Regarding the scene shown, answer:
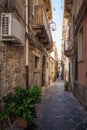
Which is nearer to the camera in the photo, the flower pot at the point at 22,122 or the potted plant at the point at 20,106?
the potted plant at the point at 20,106

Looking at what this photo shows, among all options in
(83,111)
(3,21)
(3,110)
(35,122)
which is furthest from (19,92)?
(83,111)

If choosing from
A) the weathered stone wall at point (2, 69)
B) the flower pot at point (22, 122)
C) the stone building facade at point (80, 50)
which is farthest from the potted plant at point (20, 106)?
the stone building facade at point (80, 50)

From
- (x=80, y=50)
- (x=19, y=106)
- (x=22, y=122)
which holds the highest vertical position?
(x=80, y=50)

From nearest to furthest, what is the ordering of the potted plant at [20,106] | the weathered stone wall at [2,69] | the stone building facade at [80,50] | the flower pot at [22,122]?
the potted plant at [20,106] < the weathered stone wall at [2,69] < the flower pot at [22,122] < the stone building facade at [80,50]

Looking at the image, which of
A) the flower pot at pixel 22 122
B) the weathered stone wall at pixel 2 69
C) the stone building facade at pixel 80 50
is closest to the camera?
the weathered stone wall at pixel 2 69

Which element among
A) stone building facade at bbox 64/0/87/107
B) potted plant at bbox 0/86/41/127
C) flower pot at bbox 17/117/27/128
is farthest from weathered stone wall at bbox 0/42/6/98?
stone building facade at bbox 64/0/87/107

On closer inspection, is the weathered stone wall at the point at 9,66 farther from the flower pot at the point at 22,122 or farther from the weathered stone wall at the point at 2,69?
the flower pot at the point at 22,122

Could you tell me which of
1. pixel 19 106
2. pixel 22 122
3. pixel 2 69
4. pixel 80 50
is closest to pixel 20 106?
pixel 19 106

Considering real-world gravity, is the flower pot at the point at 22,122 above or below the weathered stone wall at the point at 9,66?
below

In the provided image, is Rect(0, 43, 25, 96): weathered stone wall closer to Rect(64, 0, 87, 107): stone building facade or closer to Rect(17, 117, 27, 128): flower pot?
Rect(17, 117, 27, 128): flower pot

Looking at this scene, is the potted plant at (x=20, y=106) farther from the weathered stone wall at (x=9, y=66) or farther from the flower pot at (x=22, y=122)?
the weathered stone wall at (x=9, y=66)

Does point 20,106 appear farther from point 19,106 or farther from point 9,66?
point 9,66

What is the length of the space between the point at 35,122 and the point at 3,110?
1.74m

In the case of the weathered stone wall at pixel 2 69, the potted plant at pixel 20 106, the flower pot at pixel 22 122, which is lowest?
the flower pot at pixel 22 122
